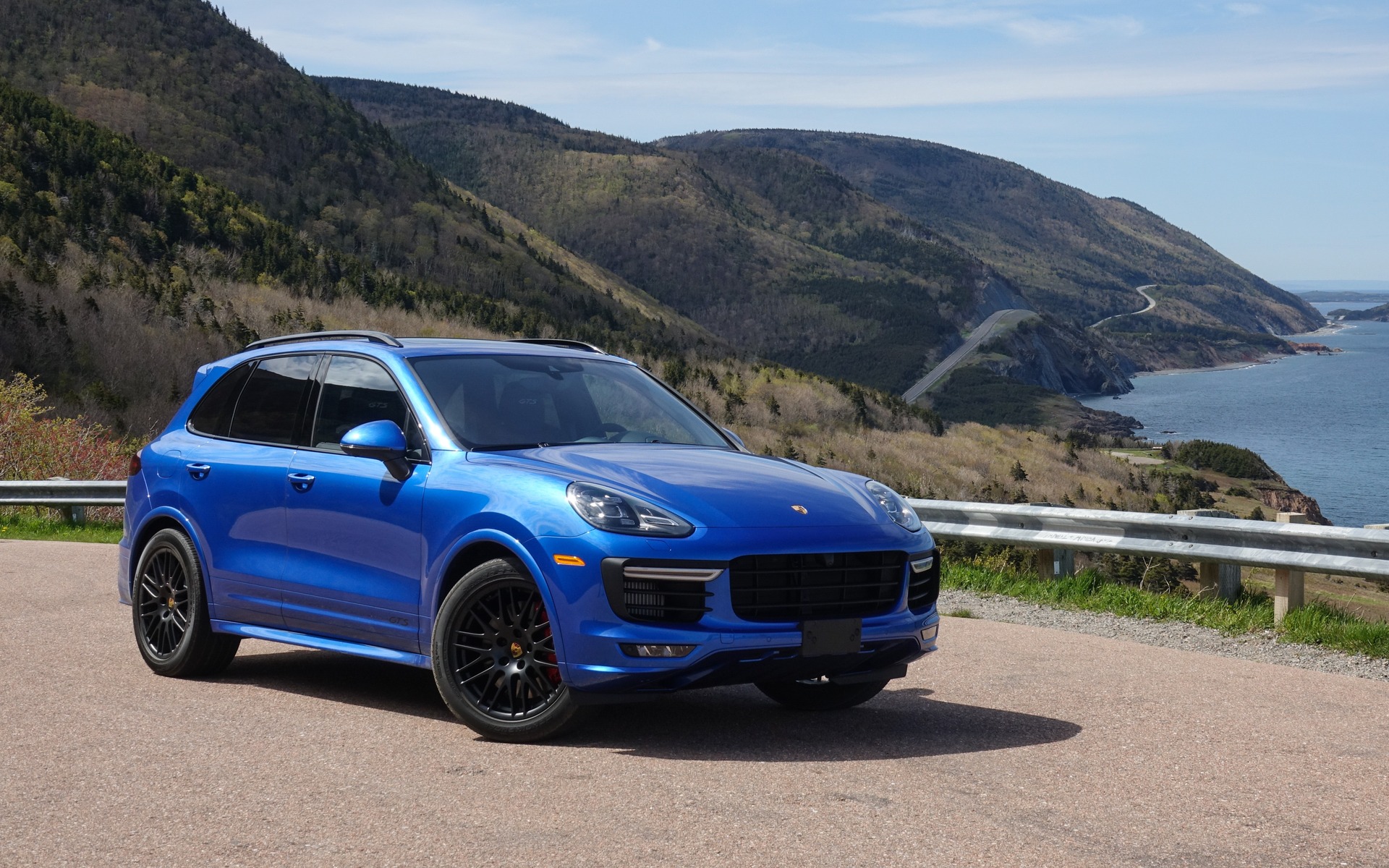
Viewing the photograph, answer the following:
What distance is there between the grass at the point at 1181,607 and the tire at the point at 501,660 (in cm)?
547

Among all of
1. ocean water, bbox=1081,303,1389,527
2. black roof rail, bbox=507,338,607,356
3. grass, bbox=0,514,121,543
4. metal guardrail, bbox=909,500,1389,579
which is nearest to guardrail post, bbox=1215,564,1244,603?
metal guardrail, bbox=909,500,1389,579

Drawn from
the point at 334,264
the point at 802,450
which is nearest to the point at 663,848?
the point at 802,450

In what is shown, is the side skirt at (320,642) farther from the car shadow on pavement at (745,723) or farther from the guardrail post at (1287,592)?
the guardrail post at (1287,592)

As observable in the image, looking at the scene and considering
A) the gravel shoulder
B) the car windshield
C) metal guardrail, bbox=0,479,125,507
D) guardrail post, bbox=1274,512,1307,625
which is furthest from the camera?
metal guardrail, bbox=0,479,125,507

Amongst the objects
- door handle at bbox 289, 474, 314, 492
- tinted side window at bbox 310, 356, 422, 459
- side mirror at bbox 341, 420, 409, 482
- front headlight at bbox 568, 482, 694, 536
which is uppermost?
tinted side window at bbox 310, 356, 422, 459

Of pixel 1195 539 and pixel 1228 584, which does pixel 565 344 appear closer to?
pixel 1195 539

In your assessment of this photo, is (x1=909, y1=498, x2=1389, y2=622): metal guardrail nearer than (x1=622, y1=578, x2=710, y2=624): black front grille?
No

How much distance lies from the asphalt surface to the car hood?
936 mm

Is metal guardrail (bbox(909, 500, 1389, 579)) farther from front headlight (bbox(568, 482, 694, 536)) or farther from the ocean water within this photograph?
the ocean water

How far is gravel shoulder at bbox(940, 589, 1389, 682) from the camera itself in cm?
893

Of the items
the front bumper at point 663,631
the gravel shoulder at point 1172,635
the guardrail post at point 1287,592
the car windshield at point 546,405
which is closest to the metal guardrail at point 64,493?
the gravel shoulder at point 1172,635

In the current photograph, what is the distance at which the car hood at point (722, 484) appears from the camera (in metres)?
5.94

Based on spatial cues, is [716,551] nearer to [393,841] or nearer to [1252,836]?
[393,841]

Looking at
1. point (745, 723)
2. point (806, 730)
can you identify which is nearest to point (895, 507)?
point (806, 730)
